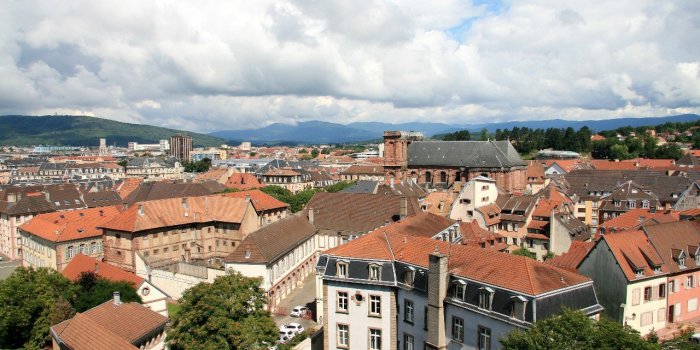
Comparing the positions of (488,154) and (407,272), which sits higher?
(488,154)

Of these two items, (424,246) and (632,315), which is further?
(632,315)

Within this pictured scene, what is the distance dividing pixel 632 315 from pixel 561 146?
158m

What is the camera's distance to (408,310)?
3459cm

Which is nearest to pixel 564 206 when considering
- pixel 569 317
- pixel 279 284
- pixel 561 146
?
pixel 279 284

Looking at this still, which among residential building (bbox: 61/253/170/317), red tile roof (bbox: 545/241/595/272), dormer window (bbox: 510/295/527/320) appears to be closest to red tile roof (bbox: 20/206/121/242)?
residential building (bbox: 61/253/170/317)

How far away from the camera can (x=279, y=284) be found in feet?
174

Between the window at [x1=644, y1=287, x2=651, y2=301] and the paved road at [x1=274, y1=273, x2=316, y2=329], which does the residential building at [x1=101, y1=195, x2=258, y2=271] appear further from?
the window at [x1=644, y1=287, x2=651, y2=301]

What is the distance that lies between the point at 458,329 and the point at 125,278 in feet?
105

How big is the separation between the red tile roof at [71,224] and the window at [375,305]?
40.3 metres

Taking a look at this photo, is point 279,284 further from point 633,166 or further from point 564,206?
point 633,166

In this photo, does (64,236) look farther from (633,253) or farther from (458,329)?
(633,253)

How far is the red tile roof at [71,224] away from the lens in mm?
65250

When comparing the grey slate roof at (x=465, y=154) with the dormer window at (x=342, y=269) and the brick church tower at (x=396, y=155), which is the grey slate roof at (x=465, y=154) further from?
the dormer window at (x=342, y=269)

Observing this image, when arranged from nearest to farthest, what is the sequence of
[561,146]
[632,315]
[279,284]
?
[632,315]
[279,284]
[561,146]
